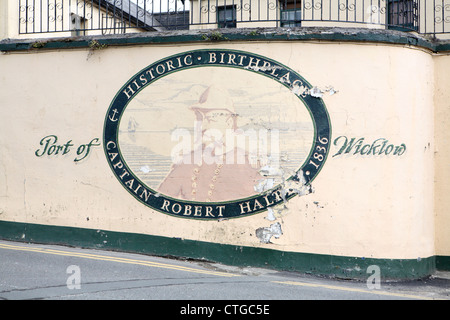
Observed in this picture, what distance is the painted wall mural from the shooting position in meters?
8.58

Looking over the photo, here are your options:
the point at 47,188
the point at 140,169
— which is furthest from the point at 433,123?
the point at 47,188

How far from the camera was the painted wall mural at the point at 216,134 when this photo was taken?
8578mm

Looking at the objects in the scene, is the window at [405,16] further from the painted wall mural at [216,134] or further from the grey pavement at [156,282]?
the grey pavement at [156,282]

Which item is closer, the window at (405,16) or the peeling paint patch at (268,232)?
the peeling paint patch at (268,232)

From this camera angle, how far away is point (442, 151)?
359 inches

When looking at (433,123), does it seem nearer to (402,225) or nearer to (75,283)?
(402,225)

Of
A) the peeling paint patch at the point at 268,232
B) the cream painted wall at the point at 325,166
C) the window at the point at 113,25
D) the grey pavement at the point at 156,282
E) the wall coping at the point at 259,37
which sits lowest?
the grey pavement at the point at 156,282

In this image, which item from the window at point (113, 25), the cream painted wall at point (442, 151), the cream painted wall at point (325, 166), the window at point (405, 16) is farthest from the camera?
the window at point (113, 25)

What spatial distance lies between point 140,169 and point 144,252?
Result: 134cm

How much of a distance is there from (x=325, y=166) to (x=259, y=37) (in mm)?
2221

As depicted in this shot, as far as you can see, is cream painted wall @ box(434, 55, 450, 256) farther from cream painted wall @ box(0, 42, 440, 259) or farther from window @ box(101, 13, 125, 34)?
window @ box(101, 13, 125, 34)

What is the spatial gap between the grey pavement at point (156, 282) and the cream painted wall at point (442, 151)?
0.76m

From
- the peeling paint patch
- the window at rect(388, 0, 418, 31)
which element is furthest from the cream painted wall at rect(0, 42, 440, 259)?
the window at rect(388, 0, 418, 31)

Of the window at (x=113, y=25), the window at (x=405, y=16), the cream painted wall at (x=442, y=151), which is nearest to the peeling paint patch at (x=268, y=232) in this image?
the cream painted wall at (x=442, y=151)
